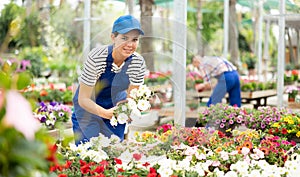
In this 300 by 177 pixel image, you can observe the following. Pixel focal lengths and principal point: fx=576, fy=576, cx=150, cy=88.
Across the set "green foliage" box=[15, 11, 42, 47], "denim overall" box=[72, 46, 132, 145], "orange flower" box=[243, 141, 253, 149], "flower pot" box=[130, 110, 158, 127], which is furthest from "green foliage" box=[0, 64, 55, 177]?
"green foliage" box=[15, 11, 42, 47]

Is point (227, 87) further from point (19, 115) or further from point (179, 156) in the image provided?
point (19, 115)

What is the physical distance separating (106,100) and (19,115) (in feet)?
8.96

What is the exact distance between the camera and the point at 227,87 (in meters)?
8.51

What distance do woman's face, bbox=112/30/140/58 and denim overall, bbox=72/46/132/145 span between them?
67mm

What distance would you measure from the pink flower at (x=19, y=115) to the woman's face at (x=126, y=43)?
2.52 metres

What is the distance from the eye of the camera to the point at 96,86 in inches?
155

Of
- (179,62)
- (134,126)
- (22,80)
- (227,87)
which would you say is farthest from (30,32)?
(22,80)

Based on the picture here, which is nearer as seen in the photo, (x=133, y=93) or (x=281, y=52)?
(x=133, y=93)

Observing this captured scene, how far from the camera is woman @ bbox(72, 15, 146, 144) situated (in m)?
3.86

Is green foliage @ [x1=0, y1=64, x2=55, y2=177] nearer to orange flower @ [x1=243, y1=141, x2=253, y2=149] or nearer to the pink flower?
the pink flower

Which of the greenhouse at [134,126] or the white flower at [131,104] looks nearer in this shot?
the greenhouse at [134,126]

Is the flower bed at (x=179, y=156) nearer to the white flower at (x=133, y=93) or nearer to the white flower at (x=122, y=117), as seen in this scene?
the white flower at (x=122, y=117)

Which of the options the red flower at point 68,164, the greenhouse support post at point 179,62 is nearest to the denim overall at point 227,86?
the greenhouse support post at point 179,62

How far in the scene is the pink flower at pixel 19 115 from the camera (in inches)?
50.7
